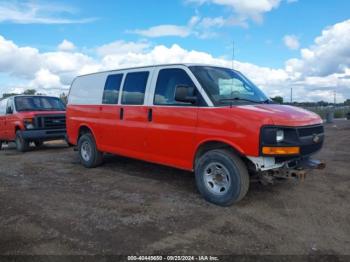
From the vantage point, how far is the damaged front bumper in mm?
5180

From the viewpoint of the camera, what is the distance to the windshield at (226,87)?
5815mm

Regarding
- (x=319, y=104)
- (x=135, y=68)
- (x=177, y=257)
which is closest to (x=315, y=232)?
(x=177, y=257)

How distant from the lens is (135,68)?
24.0ft

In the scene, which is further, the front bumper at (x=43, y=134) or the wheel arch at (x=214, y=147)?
the front bumper at (x=43, y=134)

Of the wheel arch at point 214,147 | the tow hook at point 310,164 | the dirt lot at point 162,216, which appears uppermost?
the wheel arch at point 214,147

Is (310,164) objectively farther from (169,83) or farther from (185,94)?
Result: (169,83)

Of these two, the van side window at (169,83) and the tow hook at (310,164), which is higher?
the van side window at (169,83)

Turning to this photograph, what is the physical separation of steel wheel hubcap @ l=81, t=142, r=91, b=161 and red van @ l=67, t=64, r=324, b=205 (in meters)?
0.93

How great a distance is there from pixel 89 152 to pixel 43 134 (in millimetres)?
4295

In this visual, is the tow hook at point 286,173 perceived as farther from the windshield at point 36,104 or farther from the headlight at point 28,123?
the windshield at point 36,104

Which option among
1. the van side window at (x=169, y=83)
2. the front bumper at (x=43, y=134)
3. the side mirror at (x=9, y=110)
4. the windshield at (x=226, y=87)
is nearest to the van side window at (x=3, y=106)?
the side mirror at (x=9, y=110)

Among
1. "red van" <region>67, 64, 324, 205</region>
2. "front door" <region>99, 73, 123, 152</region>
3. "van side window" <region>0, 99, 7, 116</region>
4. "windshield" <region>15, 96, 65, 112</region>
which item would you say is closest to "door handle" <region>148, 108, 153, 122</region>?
"red van" <region>67, 64, 324, 205</region>

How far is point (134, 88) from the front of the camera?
282 inches

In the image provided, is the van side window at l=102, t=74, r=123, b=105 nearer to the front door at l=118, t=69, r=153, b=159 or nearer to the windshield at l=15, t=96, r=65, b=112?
the front door at l=118, t=69, r=153, b=159
